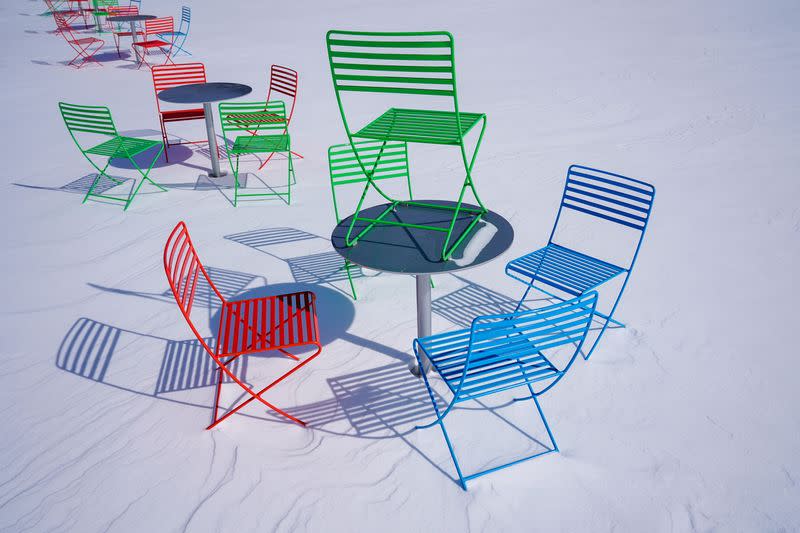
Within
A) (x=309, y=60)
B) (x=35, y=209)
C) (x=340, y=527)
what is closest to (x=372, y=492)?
(x=340, y=527)

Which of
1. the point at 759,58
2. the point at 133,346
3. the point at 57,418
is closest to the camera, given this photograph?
the point at 57,418

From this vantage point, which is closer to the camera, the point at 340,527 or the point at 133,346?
the point at 340,527

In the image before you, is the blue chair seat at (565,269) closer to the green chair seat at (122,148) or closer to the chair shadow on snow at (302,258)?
the chair shadow on snow at (302,258)

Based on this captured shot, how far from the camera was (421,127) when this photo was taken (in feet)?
10.5

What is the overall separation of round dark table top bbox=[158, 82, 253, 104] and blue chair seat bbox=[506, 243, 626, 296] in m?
4.52

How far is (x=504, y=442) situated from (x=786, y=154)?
6.76m

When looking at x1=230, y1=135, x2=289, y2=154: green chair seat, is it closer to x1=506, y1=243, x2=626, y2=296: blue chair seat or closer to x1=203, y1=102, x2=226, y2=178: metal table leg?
x1=203, y1=102, x2=226, y2=178: metal table leg

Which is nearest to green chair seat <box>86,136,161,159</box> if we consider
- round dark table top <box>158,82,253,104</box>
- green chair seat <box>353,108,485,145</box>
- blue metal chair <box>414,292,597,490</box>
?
round dark table top <box>158,82,253,104</box>

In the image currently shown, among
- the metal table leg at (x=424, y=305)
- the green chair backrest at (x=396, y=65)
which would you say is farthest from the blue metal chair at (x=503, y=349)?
the green chair backrest at (x=396, y=65)

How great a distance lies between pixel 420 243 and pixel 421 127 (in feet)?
2.43

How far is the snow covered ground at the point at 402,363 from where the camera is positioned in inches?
123

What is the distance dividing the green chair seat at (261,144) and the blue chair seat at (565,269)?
3.45 meters

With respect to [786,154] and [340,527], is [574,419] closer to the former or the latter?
[340,527]

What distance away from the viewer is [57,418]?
12.5 feet
